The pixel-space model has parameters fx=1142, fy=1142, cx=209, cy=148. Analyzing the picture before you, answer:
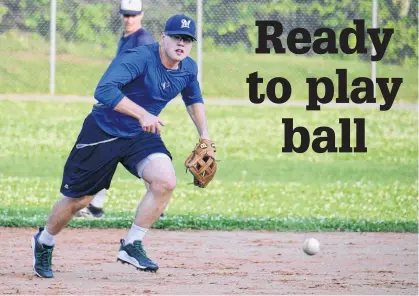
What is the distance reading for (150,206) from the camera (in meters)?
7.80

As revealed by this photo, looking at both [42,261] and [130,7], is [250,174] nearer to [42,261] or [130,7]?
[130,7]

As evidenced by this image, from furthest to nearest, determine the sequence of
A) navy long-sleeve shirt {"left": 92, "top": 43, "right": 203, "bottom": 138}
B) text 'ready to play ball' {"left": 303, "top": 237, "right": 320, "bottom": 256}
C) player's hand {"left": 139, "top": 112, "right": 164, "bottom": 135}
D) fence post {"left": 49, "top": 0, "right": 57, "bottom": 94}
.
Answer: fence post {"left": 49, "top": 0, "right": 57, "bottom": 94} < text 'ready to play ball' {"left": 303, "top": 237, "right": 320, "bottom": 256} < navy long-sleeve shirt {"left": 92, "top": 43, "right": 203, "bottom": 138} < player's hand {"left": 139, "top": 112, "right": 164, "bottom": 135}

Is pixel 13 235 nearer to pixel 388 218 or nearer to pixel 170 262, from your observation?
pixel 170 262

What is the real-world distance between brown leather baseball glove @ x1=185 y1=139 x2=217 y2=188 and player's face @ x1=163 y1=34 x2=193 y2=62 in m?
0.79

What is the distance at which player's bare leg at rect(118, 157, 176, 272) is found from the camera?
7.72 metres

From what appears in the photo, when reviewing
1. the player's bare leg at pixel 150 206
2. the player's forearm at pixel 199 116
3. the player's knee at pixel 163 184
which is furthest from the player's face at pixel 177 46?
the player's knee at pixel 163 184

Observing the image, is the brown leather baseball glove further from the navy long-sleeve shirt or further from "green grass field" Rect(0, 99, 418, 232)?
"green grass field" Rect(0, 99, 418, 232)

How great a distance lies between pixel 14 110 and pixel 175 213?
9.50 meters

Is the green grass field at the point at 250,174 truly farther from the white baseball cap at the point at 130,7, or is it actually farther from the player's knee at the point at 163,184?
the player's knee at the point at 163,184

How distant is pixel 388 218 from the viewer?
40.5 feet

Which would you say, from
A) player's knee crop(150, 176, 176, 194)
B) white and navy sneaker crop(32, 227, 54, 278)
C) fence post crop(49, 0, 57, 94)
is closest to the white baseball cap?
white and navy sneaker crop(32, 227, 54, 278)

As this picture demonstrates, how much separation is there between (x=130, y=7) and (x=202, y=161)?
303 cm

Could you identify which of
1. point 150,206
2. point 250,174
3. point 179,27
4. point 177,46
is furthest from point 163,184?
point 250,174

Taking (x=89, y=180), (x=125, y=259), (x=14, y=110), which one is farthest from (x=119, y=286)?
(x=14, y=110)
